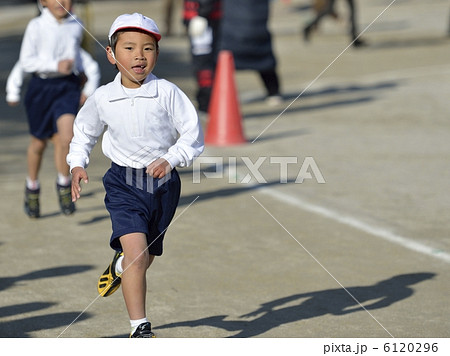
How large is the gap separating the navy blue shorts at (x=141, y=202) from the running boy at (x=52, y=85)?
8.98ft

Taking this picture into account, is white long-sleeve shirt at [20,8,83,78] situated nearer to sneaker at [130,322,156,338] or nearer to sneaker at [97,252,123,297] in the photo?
sneaker at [97,252,123,297]

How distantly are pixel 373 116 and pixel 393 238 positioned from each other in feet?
18.3

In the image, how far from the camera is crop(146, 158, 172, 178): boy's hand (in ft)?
15.9

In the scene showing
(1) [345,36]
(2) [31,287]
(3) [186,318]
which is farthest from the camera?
(1) [345,36]

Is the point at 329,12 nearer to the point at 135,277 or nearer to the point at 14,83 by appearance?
the point at 14,83

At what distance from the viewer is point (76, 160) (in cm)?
510

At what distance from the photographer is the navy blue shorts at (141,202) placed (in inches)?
197

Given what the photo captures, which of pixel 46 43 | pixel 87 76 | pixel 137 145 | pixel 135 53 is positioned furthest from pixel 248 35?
pixel 135 53

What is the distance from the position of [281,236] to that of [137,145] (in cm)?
254

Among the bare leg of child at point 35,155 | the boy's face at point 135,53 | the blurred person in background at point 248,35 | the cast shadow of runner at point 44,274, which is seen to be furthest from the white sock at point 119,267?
the blurred person in background at point 248,35

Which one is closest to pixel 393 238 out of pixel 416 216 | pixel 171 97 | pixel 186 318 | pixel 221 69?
pixel 416 216

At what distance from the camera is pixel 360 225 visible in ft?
25.1

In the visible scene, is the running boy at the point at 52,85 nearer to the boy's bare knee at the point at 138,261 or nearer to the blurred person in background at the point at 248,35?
the boy's bare knee at the point at 138,261

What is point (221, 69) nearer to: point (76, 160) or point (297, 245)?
point (297, 245)
